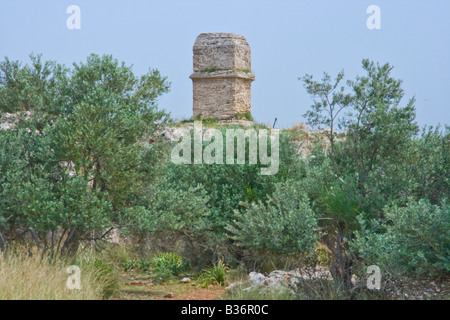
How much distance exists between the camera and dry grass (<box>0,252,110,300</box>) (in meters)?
6.34

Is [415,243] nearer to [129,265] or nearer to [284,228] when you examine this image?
[284,228]

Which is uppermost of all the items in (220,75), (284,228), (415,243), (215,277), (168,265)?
(220,75)

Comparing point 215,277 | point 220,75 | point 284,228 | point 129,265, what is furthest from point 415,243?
point 220,75

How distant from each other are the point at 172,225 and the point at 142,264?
315cm

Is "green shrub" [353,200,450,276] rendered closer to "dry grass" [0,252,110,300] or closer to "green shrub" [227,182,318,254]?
"green shrub" [227,182,318,254]

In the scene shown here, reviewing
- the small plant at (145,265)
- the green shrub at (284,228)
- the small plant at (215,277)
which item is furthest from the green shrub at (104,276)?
the small plant at (145,265)

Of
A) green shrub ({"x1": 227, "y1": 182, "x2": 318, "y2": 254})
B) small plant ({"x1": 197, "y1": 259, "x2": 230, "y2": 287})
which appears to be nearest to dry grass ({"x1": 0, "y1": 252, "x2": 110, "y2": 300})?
small plant ({"x1": 197, "y1": 259, "x2": 230, "y2": 287})

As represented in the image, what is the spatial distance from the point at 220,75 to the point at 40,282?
15554 mm

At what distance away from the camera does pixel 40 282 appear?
663cm

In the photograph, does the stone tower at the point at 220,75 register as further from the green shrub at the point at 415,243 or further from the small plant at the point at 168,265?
the green shrub at the point at 415,243

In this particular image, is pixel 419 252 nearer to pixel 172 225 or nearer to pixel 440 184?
pixel 440 184

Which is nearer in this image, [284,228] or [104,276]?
[104,276]

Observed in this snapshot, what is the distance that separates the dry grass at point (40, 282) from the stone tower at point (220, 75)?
573 inches

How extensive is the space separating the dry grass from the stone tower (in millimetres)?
14549
